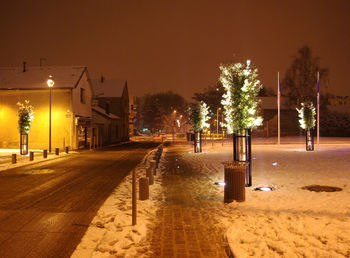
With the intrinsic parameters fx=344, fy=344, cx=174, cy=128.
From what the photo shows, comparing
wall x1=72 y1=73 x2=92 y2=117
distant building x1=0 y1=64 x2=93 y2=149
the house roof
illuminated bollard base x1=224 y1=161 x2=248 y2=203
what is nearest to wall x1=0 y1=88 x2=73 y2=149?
distant building x1=0 y1=64 x2=93 y2=149

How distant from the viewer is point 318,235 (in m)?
5.90

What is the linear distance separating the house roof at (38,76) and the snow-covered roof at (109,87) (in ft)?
77.2

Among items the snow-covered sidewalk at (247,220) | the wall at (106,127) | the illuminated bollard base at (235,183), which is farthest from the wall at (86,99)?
the illuminated bollard base at (235,183)

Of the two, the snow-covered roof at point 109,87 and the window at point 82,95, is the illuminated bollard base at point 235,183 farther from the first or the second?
the snow-covered roof at point 109,87

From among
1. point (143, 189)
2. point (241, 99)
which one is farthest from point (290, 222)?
point (241, 99)

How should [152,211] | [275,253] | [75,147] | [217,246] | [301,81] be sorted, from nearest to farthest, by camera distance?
[275,253] → [217,246] → [152,211] → [75,147] → [301,81]

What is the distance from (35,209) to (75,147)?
2588 cm

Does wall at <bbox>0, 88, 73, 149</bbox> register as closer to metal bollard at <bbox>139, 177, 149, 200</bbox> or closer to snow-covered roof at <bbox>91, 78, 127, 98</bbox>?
metal bollard at <bbox>139, 177, 149, 200</bbox>

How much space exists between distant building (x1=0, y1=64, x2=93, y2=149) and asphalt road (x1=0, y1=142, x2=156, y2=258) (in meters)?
18.4

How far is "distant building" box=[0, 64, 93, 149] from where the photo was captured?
3319 cm

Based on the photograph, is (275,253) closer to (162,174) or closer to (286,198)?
(286,198)

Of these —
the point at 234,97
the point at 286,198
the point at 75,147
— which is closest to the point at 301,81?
the point at 75,147

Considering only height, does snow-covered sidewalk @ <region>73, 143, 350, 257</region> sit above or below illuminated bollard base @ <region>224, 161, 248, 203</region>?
below

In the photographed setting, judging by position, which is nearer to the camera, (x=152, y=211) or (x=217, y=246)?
(x=217, y=246)
